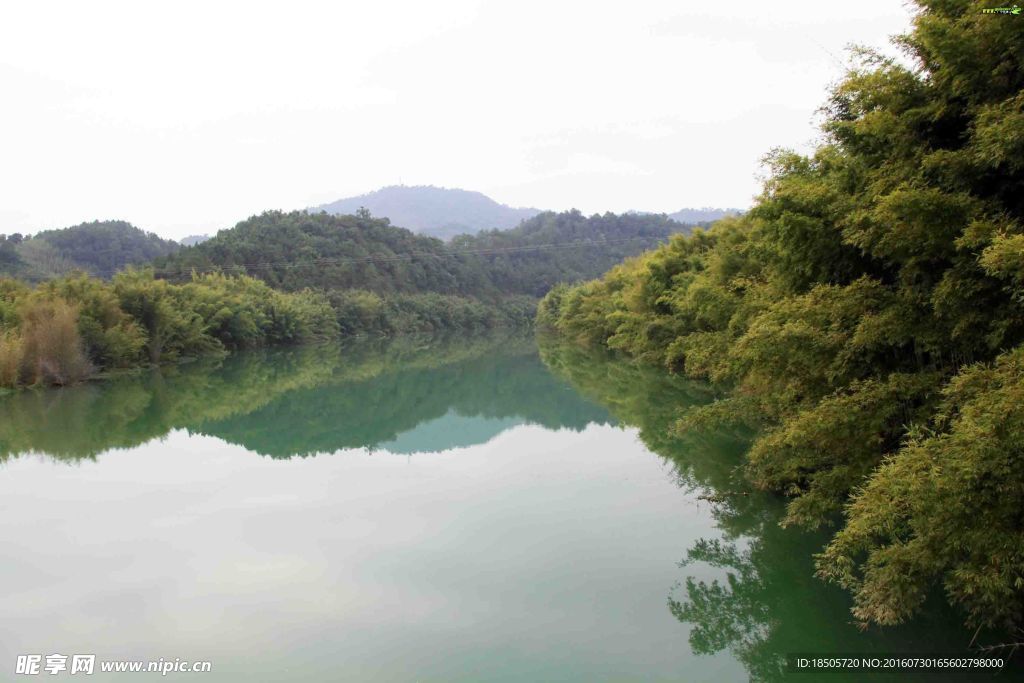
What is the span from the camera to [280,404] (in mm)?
23969

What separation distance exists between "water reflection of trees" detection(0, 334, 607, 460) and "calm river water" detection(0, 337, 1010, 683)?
10.2 inches

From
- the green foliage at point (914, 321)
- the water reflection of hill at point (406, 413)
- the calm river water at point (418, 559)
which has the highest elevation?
the green foliage at point (914, 321)

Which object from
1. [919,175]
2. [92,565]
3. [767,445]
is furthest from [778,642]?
[92,565]

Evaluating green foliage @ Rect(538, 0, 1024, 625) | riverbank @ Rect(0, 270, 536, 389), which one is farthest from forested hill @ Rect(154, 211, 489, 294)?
green foliage @ Rect(538, 0, 1024, 625)

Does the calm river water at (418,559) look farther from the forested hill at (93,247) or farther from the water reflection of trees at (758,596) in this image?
the forested hill at (93,247)

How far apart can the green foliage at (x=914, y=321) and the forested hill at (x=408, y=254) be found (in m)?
52.3

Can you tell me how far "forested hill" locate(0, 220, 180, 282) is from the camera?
70.1 m

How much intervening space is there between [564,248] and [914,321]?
321 feet

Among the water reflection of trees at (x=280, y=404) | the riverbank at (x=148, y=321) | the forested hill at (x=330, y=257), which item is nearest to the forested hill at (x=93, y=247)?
the forested hill at (x=330, y=257)

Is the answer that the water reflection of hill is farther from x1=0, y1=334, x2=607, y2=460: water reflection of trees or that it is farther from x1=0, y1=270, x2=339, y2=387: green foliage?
x1=0, y1=270, x2=339, y2=387: green foliage

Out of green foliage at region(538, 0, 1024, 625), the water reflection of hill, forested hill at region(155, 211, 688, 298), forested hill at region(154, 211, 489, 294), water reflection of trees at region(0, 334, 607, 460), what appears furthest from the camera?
forested hill at region(155, 211, 688, 298)

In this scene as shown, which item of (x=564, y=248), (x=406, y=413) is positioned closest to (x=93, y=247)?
(x=564, y=248)

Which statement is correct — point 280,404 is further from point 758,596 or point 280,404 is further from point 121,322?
point 758,596

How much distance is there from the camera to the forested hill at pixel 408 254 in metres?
65.4
